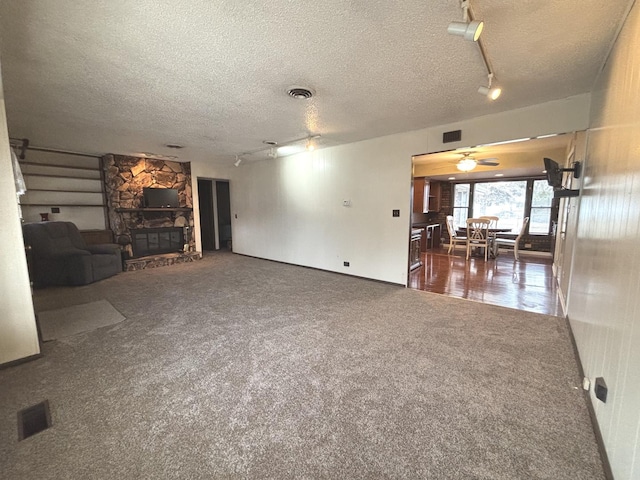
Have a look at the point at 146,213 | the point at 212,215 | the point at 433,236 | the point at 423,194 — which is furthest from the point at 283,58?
the point at 433,236

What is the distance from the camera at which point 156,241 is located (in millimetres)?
6234

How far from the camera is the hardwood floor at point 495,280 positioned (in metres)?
3.53

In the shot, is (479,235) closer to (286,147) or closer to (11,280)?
(286,147)

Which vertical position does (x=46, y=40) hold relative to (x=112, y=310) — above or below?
above

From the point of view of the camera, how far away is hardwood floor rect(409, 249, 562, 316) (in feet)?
11.6

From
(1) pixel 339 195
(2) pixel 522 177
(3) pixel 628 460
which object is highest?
(2) pixel 522 177

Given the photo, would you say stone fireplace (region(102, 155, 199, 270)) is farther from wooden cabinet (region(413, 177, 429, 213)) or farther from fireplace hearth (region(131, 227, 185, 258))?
wooden cabinet (region(413, 177, 429, 213))

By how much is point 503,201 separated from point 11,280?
10.1m

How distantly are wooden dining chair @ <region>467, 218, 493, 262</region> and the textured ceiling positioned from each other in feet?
12.1

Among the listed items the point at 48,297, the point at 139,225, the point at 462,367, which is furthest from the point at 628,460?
the point at 139,225

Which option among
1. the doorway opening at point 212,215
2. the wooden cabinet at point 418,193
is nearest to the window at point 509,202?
the wooden cabinet at point 418,193

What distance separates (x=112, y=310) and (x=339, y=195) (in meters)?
3.82

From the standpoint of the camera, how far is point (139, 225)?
607 cm

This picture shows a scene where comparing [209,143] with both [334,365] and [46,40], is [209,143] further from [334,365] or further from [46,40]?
[334,365]
